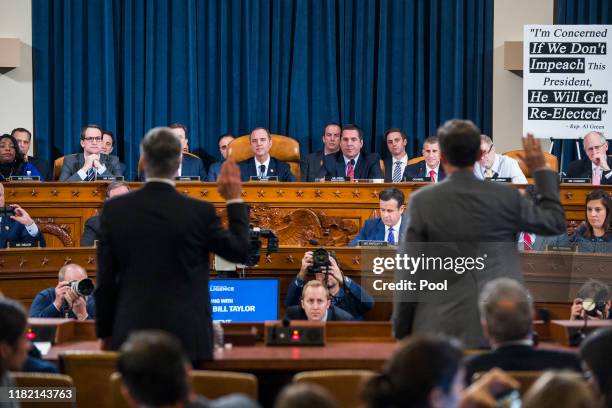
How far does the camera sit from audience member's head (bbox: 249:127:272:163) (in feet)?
28.8

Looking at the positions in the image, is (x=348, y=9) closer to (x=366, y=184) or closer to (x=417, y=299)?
(x=366, y=184)

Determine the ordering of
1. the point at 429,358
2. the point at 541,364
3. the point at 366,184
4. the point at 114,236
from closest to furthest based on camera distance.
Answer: the point at 429,358
the point at 541,364
the point at 114,236
the point at 366,184

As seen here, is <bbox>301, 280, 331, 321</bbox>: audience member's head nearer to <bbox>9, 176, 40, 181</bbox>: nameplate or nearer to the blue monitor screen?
the blue monitor screen

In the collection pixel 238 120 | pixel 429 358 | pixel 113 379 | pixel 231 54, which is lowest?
pixel 113 379

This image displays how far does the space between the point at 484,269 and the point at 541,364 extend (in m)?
0.63

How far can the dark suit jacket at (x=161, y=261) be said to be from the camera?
3381 millimetres

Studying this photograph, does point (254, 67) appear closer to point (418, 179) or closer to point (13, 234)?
point (418, 179)

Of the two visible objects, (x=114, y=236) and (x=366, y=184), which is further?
(x=366, y=184)

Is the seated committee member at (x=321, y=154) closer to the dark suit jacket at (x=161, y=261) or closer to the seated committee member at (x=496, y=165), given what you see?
the seated committee member at (x=496, y=165)

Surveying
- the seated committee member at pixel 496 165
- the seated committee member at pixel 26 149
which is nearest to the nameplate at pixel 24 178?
the seated committee member at pixel 26 149

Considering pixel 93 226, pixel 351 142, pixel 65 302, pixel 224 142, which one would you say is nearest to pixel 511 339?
pixel 65 302

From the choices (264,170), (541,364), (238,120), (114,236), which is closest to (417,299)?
(541,364)

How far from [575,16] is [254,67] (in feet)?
11.4

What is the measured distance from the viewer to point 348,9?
1043cm
